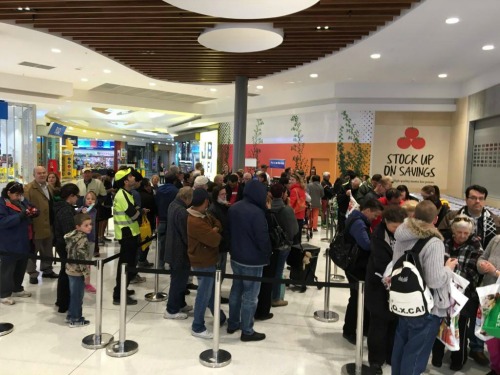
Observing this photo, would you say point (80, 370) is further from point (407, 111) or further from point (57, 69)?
point (407, 111)

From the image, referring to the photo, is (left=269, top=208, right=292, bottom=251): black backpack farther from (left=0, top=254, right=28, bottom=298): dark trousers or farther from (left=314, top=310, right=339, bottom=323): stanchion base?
(left=0, top=254, right=28, bottom=298): dark trousers

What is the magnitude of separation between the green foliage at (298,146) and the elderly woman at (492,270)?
1203 cm

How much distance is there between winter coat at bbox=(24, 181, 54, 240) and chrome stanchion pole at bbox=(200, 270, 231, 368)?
3191 mm

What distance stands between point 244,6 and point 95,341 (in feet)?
14.1

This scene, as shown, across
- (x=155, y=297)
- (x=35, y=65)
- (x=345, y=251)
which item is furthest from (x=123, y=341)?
(x=35, y=65)

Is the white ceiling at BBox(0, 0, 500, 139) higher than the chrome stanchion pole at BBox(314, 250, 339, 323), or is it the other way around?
the white ceiling at BBox(0, 0, 500, 139)

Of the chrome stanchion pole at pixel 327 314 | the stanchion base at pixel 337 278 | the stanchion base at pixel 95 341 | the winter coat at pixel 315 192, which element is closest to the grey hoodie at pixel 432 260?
the chrome stanchion pole at pixel 327 314

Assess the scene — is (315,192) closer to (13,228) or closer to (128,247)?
(128,247)

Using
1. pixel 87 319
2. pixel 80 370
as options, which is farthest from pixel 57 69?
pixel 80 370

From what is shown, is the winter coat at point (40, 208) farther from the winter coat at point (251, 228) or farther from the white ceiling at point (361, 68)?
the white ceiling at point (361, 68)

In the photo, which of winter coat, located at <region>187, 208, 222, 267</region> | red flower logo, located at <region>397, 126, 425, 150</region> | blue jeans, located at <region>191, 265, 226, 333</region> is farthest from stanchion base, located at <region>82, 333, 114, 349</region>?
red flower logo, located at <region>397, 126, 425, 150</region>

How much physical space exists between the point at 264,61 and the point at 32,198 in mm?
6008

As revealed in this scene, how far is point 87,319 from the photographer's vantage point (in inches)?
180

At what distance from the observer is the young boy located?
429 cm
